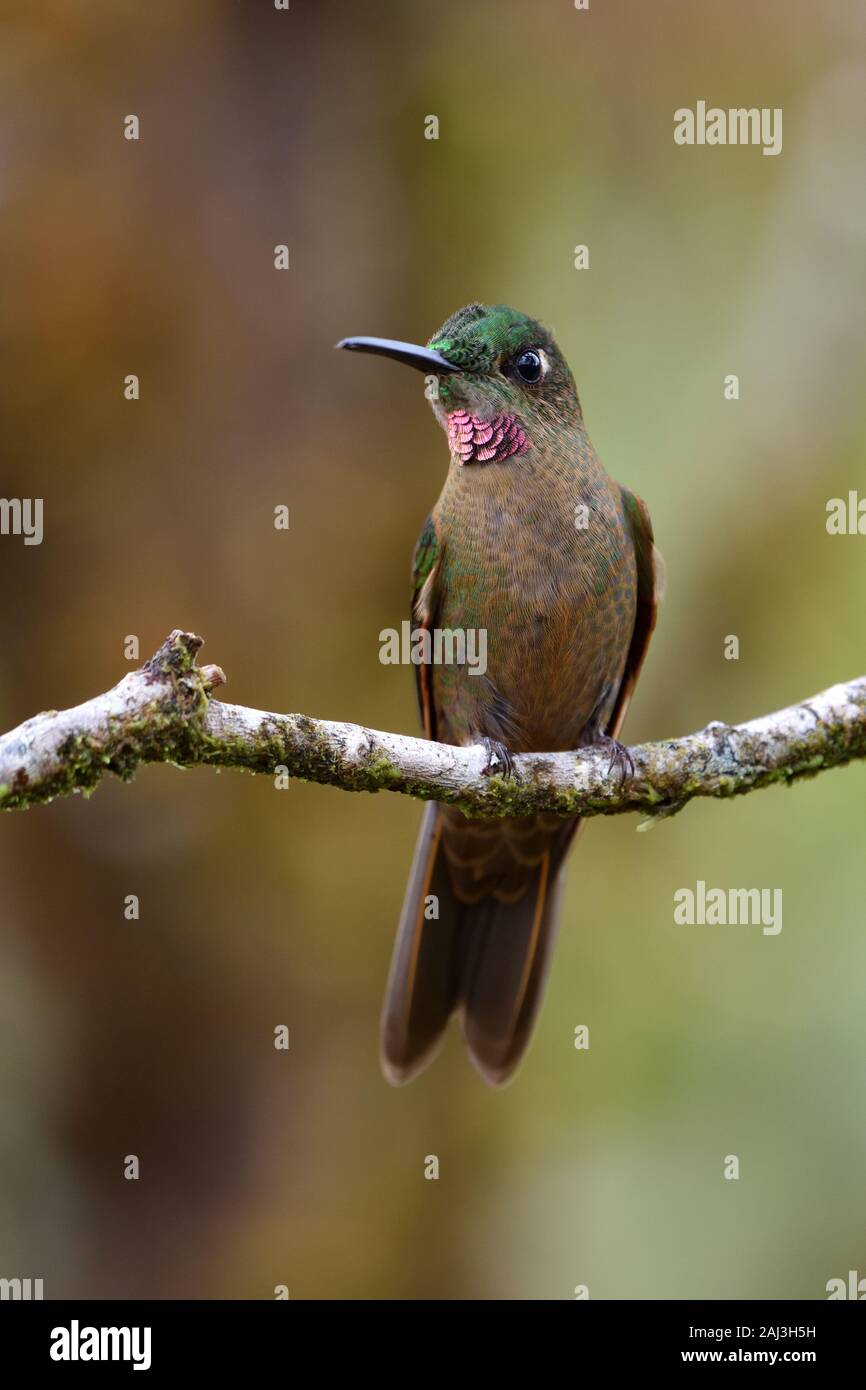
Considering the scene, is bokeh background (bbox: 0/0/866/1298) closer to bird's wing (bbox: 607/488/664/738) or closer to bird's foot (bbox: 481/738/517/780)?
bird's wing (bbox: 607/488/664/738)

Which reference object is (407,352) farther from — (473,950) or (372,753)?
(473,950)

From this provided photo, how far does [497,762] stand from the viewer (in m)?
4.16

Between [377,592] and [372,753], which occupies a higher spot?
[377,592]

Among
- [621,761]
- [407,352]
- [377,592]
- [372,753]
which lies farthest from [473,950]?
[407,352]

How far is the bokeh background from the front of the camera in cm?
582

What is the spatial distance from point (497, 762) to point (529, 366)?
1.69m

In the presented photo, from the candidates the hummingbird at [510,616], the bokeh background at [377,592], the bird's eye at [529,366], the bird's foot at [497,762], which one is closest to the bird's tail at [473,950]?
the hummingbird at [510,616]

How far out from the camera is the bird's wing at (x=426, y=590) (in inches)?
198

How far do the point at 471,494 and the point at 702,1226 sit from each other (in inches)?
154

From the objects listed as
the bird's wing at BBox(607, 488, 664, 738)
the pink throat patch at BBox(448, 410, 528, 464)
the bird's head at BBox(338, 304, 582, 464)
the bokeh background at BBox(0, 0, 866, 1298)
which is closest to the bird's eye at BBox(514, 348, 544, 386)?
the bird's head at BBox(338, 304, 582, 464)

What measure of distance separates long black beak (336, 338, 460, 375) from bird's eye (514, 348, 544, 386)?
0.94 ft

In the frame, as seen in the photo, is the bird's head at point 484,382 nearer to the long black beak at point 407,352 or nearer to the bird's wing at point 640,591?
the long black beak at point 407,352

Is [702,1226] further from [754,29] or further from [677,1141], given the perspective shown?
[754,29]

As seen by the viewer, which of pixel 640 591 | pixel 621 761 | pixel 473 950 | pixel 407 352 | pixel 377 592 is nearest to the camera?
pixel 621 761
